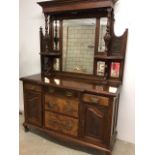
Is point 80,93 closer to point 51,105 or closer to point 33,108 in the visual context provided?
point 51,105

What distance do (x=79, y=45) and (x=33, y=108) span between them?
1.15 m

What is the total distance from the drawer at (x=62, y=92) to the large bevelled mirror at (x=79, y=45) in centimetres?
48

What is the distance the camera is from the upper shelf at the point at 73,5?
1.94 meters

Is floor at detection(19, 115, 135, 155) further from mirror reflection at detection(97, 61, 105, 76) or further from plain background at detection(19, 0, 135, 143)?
mirror reflection at detection(97, 61, 105, 76)

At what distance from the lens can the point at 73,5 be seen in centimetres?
212

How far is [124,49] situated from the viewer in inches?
83.0

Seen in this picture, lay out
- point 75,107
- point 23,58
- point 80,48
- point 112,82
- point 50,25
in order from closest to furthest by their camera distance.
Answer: point 75,107
point 112,82
point 80,48
point 50,25
point 23,58

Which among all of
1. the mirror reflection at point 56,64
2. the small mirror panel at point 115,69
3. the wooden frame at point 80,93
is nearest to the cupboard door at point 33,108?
the wooden frame at point 80,93

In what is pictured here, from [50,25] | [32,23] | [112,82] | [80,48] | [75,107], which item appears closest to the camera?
[75,107]
